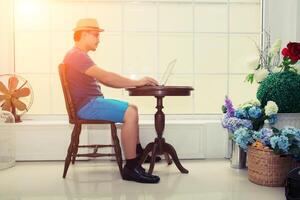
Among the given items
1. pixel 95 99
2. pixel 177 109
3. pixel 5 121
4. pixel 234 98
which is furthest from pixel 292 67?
pixel 5 121

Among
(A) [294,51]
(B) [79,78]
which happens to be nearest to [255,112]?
(A) [294,51]

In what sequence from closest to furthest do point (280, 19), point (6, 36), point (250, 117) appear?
point (250, 117)
point (6, 36)
point (280, 19)

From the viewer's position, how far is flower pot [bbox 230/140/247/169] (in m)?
3.19

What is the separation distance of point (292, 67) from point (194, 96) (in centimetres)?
121

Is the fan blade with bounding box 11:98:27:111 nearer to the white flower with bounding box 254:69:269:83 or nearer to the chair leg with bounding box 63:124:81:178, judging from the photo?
the chair leg with bounding box 63:124:81:178

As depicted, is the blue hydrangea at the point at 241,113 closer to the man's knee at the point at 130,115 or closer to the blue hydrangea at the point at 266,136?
the blue hydrangea at the point at 266,136

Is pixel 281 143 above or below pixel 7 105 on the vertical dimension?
below

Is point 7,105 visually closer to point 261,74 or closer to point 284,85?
point 261,74

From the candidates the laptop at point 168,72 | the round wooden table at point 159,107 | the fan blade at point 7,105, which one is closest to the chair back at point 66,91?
the round wooden table at point 159,107

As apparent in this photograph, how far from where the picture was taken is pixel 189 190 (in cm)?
245

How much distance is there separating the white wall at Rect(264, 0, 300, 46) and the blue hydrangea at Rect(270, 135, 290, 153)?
1.65m

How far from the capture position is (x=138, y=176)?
266 cm

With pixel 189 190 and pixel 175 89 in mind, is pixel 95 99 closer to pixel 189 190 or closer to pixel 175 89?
pixel 175 89

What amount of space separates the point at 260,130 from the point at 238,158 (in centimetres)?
49
